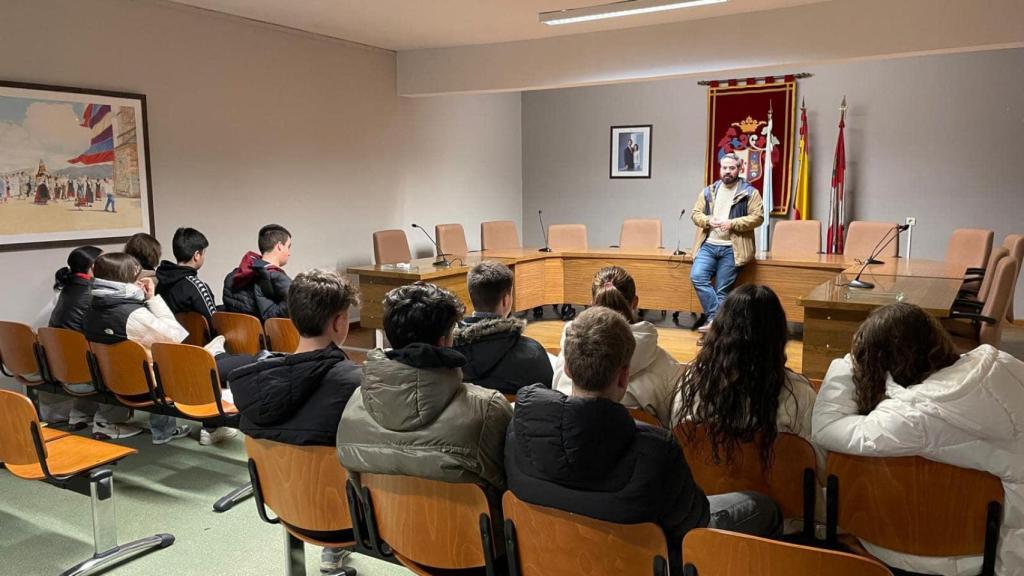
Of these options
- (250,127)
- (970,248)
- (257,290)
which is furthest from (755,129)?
(257,290)

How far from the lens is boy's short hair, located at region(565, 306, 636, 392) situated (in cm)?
158

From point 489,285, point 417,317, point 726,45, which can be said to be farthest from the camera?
point 726,45

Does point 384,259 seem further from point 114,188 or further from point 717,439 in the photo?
point 717,439

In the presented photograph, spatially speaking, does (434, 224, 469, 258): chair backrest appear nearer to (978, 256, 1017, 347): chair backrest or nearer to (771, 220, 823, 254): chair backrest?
(771, 220, 823, 254): chair backrest

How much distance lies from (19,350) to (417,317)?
2823 mm

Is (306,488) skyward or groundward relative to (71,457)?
skyward

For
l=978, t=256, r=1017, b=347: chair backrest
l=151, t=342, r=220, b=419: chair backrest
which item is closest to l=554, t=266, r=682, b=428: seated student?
l=151, t=342, r=220, b=419: chair backrest

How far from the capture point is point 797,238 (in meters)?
6.96

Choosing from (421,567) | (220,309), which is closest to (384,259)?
(220,309)

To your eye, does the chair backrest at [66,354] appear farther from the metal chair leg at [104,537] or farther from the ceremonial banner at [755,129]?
the ceremonial banner at [755,129]

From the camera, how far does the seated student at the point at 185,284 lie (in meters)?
4.09

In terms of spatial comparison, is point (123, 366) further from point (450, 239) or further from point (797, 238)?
point (797, 238)

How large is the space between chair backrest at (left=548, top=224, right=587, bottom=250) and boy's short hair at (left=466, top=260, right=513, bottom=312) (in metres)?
4.90

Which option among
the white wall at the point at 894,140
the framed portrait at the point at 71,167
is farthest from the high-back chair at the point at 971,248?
the framed portrait at the point at 71,167
